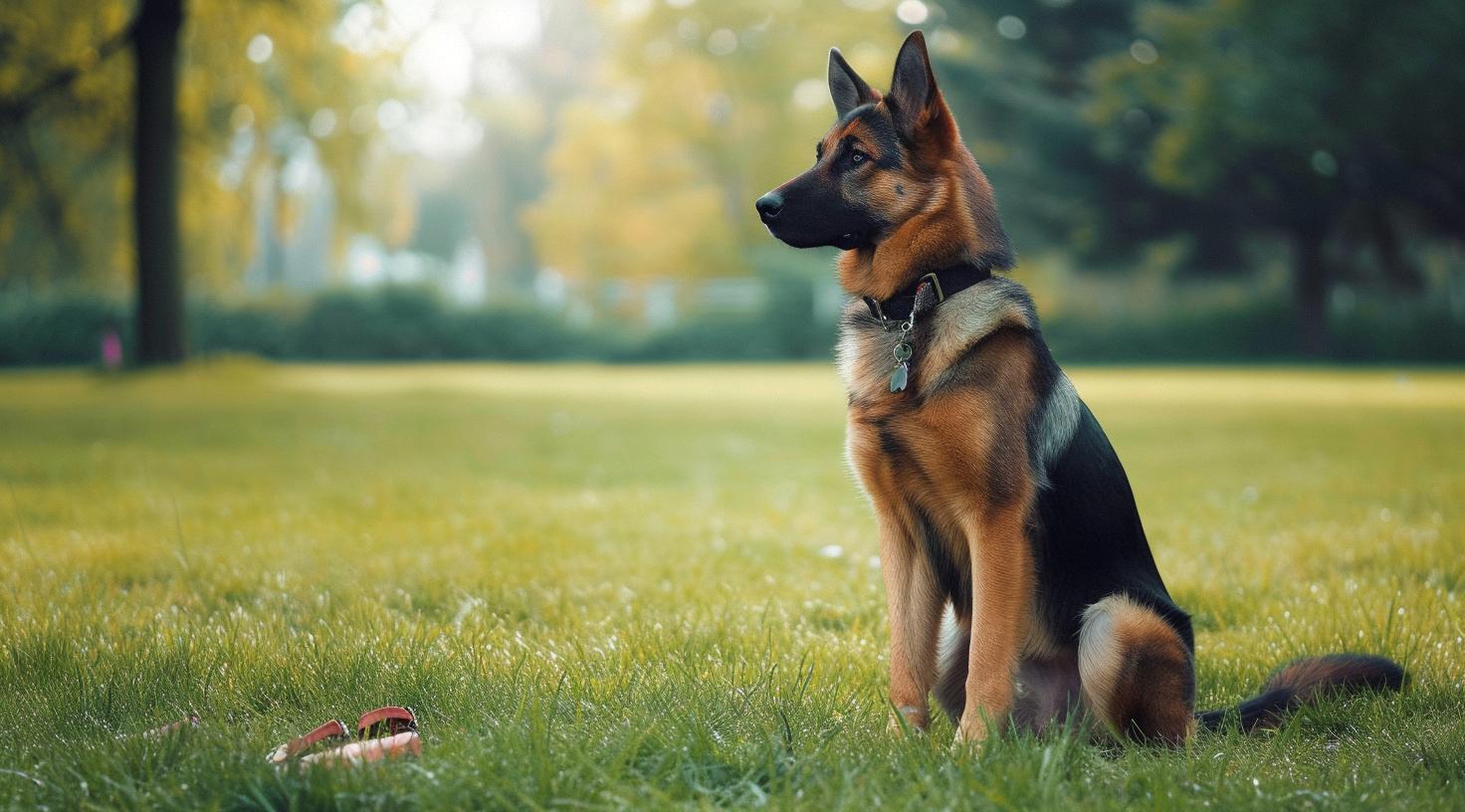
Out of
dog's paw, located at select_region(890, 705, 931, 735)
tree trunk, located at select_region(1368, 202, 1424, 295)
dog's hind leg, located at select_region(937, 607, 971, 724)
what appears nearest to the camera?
dog's paw, located at select_region(890, 705, 931, 735)

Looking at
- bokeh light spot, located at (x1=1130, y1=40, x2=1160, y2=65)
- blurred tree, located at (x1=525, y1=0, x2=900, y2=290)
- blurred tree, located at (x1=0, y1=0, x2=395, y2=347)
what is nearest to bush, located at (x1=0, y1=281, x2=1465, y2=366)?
blurred tree, located at (x1=0, y1=0, x2=395, y2=347)

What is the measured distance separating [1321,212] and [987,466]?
30.7 m

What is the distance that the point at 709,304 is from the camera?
38875mm

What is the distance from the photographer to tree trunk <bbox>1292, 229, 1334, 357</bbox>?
1206 inches

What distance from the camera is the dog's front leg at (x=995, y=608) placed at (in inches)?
114

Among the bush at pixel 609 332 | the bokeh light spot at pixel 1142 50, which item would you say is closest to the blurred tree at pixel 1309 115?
the bush at pixel 609 332

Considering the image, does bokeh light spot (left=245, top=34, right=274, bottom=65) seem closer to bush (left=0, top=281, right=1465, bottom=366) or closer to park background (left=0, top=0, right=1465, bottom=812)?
park background (left=0, top=0, right=1465, bottom=812)

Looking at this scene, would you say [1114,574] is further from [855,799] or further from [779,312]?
[779,312]

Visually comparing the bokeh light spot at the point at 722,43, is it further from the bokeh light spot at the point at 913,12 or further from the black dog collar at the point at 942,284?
the black dog collar at the point at 942,284

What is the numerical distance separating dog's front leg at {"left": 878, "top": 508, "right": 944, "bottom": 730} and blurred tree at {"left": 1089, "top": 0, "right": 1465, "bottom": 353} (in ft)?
80.1

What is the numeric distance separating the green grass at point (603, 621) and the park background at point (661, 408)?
0.02 meters

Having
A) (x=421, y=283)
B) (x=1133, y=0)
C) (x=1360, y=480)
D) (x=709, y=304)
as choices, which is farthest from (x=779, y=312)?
(x=1360, y=480)

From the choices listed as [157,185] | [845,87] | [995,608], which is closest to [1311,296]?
[157,185]

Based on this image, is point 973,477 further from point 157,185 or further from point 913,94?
point 157,185
